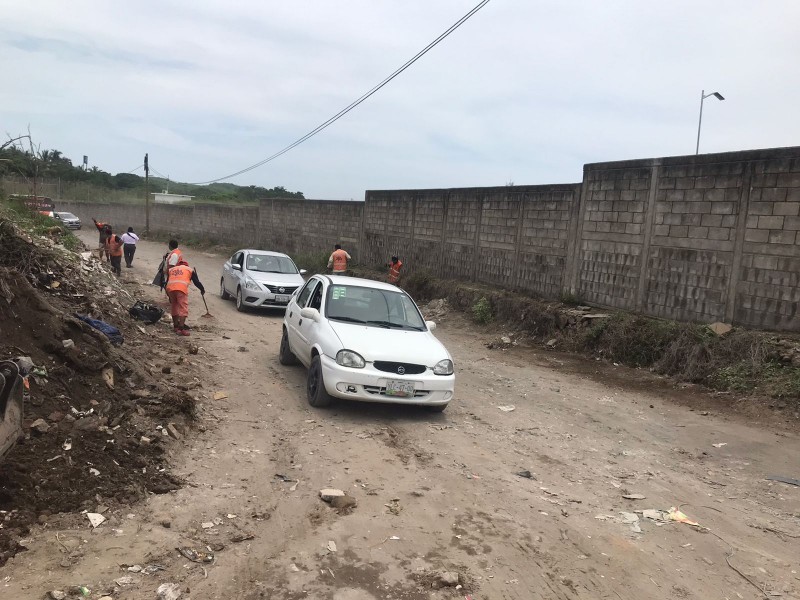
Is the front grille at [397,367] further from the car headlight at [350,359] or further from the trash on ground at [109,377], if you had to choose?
the trash on ground at [109,377]

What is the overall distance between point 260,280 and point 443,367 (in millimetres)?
8366

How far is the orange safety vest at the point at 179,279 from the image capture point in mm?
10695

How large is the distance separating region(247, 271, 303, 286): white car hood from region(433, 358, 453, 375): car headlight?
26.6ft

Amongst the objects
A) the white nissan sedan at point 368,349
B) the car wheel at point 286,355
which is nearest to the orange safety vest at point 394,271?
the car wheel at point 286,355

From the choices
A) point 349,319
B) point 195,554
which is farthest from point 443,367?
point 195,554

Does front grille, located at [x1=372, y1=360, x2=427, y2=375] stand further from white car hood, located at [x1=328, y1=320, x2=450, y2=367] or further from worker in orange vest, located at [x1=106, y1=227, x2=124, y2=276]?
worker in orange vest, located at [x1=106, y1=227, x2=124, y2=276]

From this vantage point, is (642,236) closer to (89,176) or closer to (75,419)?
(75,419)

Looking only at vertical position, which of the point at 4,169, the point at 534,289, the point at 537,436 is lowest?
the point at 537,436

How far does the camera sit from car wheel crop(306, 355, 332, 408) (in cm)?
692

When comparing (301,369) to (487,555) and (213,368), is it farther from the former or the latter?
(487,555)

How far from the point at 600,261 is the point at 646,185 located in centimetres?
170

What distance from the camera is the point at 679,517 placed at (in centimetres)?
480

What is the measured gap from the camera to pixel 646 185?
11023 millimetres

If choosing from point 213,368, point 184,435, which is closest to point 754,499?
point 184,435
